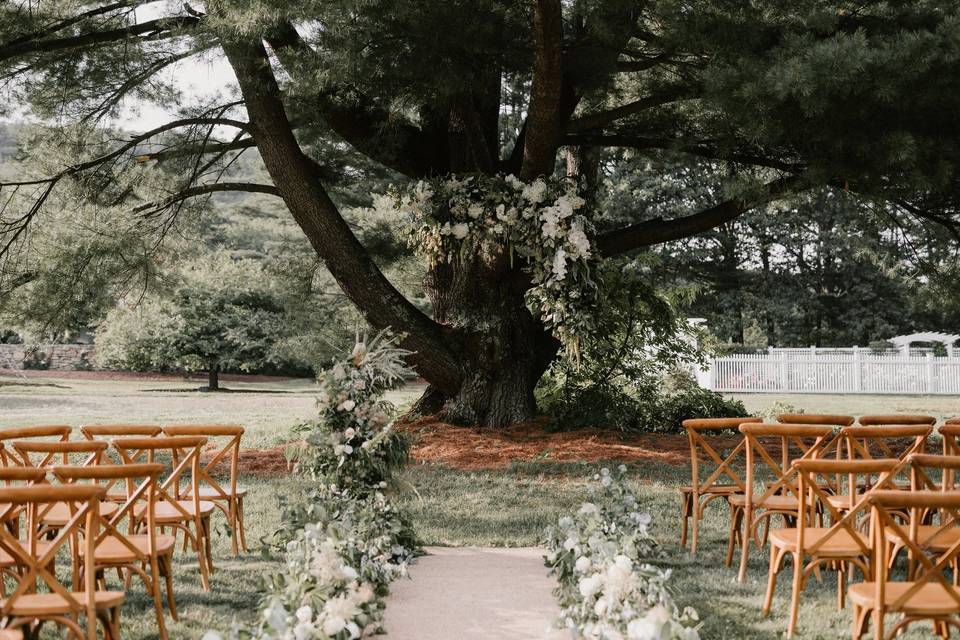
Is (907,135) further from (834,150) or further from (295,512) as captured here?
(295,512)

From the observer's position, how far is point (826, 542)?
13.1ft

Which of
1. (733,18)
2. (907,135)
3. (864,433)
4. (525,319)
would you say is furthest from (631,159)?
(864,433)

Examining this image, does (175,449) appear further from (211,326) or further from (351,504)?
(211,326)

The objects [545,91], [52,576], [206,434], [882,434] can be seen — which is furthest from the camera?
[545,91]

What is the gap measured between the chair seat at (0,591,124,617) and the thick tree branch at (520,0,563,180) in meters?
5.83

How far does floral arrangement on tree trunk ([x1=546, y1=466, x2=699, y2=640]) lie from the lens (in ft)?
9.55

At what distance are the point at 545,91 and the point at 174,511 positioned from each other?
517cm

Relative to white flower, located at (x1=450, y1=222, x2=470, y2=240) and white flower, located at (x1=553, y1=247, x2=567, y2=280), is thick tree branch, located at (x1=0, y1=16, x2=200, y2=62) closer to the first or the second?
white flower, located at (x1=450, y1=222, x2=470, y2=240)

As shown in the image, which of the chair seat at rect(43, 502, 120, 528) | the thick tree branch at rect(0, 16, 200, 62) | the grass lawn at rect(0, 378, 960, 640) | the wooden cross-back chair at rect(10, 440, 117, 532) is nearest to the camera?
the grass lawn at rect(0, 378, 960, 640)

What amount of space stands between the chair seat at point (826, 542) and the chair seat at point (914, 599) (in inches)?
12.3

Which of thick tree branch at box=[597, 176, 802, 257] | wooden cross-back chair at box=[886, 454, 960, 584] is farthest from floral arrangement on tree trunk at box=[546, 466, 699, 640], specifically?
thick tree branch at box=[597, 176, 802, 257]

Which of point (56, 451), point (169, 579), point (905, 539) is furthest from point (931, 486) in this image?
point (56, 451)

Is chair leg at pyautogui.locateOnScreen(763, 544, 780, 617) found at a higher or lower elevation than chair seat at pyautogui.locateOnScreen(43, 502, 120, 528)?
lower

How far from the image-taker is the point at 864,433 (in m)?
4.49
